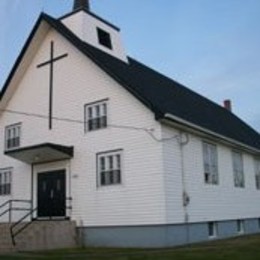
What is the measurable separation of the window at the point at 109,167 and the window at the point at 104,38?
667 centimetres

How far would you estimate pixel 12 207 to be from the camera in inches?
919

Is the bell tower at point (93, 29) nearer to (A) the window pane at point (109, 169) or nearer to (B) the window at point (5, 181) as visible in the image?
(A) the window pane at point (109, 169)

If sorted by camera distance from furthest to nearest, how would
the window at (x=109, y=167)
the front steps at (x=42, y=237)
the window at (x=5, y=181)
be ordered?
the window at (x=5, y=181), the window at (x=109, y=167), the front steps at (x=42, y=237)

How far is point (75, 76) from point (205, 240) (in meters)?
8.88

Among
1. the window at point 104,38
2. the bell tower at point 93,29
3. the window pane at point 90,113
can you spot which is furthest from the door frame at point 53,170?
the window at point 104,38

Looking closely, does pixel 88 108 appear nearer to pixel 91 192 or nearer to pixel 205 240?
pixel 91 192

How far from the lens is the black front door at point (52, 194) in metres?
21.4

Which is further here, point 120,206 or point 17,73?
point 17,73

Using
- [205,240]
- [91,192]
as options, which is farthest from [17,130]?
[205,240]

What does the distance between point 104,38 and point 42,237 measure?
1055 cm

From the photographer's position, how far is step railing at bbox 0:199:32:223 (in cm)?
2267

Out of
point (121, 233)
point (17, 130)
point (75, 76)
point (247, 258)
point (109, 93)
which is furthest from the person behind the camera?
point (17, 130)

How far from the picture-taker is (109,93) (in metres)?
20.5

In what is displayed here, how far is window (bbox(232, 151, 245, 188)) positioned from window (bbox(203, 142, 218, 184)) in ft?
8.71
